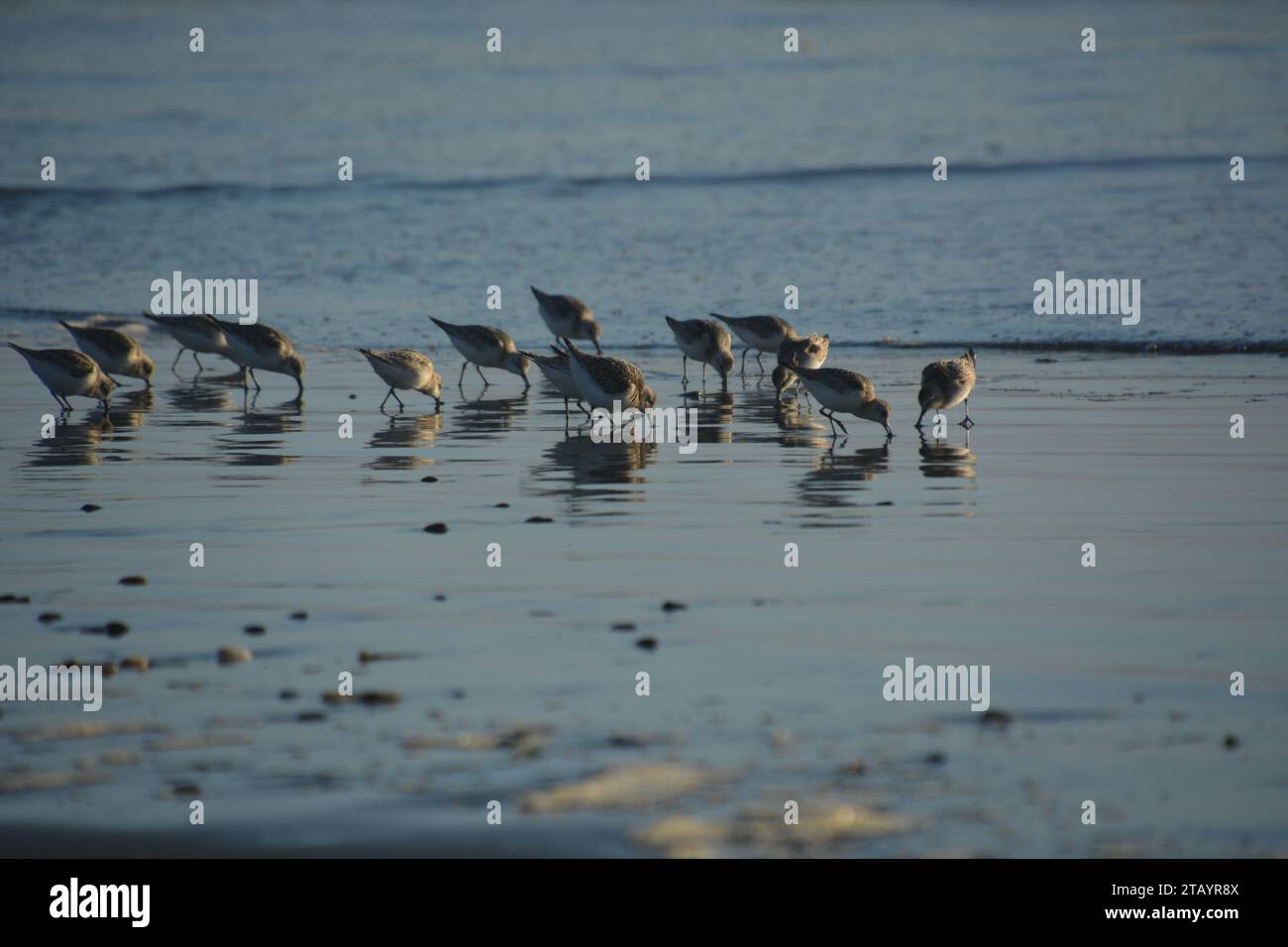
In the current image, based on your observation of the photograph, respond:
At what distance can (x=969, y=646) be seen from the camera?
7.08 meters

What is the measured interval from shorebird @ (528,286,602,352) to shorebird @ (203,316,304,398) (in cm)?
376

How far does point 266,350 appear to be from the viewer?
15.9 meters

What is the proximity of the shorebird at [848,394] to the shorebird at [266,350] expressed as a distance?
507 centimetres

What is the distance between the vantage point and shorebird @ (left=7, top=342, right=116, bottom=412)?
14.4 meters

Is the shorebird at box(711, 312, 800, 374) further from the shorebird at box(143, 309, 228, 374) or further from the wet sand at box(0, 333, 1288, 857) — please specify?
the shorebird at box(143, 309, 228, 374)

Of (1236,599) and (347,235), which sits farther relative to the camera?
(347,235)

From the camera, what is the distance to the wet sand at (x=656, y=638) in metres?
5.34

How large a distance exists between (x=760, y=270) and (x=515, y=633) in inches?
712

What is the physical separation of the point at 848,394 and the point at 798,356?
2.67 m

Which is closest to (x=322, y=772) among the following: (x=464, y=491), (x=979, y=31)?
(x=464, y=491)

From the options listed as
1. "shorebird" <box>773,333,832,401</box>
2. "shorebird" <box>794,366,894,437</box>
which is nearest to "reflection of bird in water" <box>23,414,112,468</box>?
"shorebird" <box>794,366,894,437</box>

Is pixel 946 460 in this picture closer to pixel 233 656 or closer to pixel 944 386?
pixel 944 386

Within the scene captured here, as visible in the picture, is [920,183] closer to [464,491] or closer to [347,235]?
[347,235]

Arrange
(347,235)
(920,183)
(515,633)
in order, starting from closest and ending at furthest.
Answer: (515,633) < (347,235) < (920,183)
